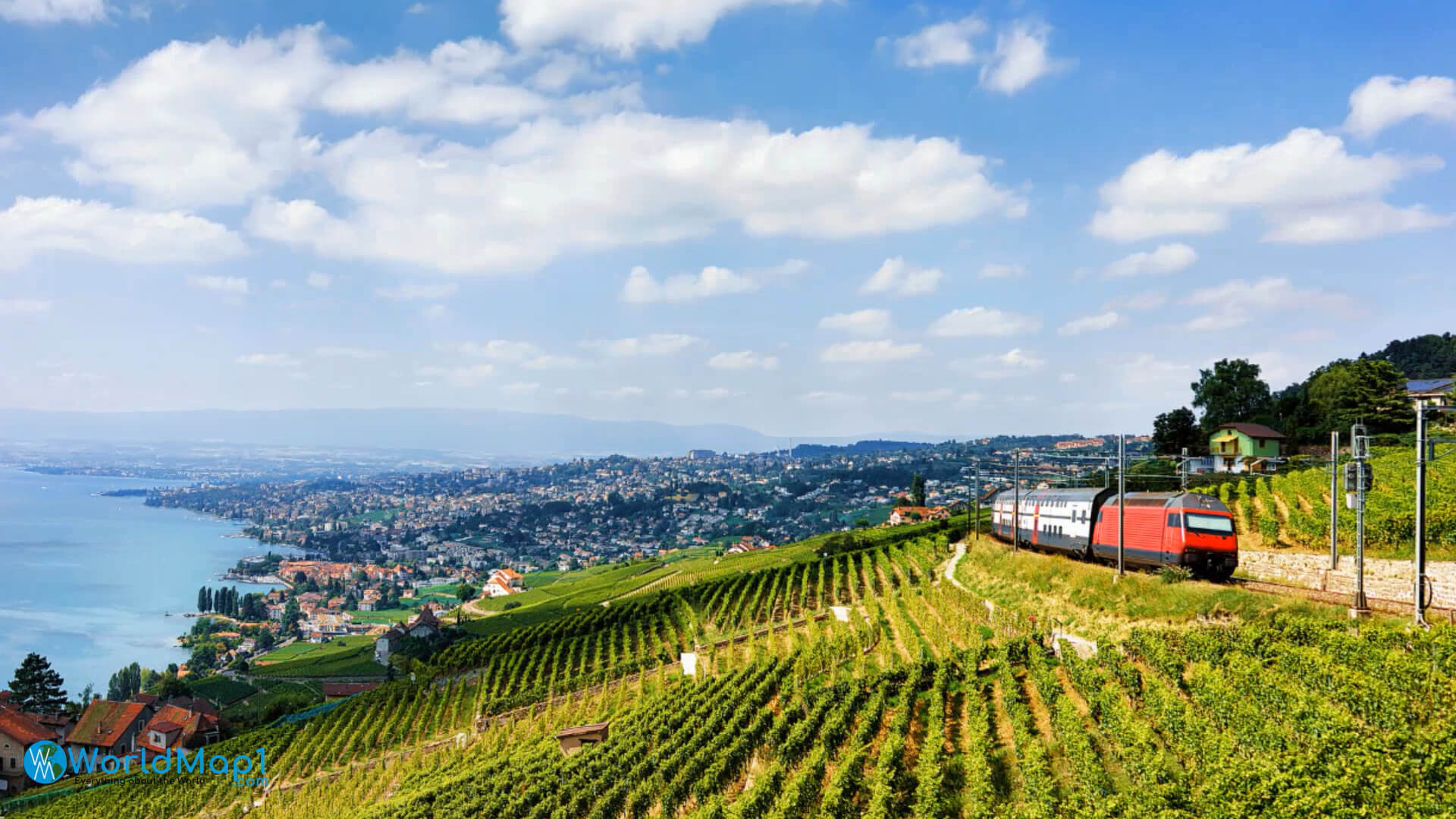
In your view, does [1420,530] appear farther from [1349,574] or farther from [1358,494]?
[1349,574]

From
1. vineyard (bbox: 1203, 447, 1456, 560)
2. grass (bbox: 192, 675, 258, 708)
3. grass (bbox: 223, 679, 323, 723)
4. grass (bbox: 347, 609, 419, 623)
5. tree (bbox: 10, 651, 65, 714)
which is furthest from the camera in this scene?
grass (bbox: 347, 609, 419, 623)

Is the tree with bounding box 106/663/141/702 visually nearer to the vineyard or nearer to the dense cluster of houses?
the dense cluster of houses

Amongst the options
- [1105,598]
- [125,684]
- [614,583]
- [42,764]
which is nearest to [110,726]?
[42,764]

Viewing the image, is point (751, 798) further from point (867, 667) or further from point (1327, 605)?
point (1327, 605)

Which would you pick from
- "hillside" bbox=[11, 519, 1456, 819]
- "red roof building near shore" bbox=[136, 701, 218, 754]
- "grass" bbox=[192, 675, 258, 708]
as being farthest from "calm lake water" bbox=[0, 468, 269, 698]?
"hillside" bbox=[11, 519, 1456, 819]

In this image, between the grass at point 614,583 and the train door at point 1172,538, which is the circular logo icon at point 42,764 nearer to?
the grass at point 614,583

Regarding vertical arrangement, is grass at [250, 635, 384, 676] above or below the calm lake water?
above

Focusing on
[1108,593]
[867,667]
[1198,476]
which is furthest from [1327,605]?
[1198,476]
